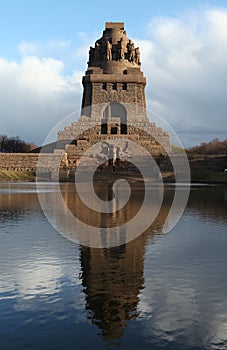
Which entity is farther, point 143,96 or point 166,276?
point 143,96

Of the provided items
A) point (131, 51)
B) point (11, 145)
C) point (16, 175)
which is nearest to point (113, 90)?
point (131, 51)

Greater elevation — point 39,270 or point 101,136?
point 101,136

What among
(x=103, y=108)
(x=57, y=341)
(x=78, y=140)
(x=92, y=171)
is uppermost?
(x=103, y=108)

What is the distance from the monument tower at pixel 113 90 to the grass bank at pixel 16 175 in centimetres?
1267

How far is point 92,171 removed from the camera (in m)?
57.4

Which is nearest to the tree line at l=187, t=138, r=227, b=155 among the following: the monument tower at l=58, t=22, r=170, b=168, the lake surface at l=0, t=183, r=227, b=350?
the monument tower at l=58, t=22, r=170, b=168

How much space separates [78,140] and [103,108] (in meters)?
11.9

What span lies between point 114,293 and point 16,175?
53754mm

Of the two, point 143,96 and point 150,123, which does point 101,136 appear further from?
point 143,96

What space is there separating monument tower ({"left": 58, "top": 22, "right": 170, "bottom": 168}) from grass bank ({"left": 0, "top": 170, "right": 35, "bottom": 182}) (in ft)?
41.6

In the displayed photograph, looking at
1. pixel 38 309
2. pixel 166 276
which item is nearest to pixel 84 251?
pixel 166 276

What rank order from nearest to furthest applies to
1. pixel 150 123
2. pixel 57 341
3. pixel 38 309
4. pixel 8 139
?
pixel 57 341 → pixel 38 309 → pixel 150 123 → pixel 8 139

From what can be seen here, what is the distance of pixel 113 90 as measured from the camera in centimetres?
7444

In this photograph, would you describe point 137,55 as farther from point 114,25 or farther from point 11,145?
point 11,145
